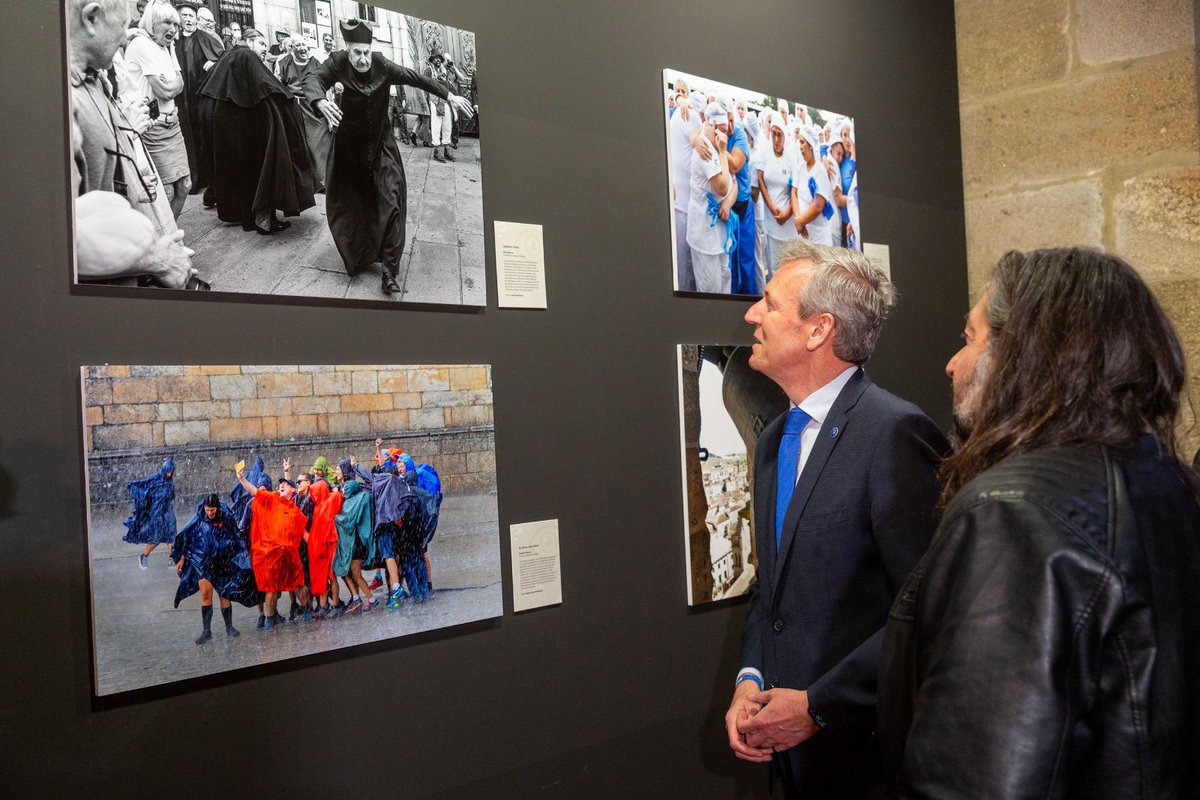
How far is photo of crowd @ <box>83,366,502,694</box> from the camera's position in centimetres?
188

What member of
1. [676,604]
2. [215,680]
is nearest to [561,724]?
[676,604]

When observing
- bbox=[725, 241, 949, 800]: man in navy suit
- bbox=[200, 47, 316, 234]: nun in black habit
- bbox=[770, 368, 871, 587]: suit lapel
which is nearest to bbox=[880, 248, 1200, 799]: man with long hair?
bbox=[725, 241, 949, 800]: man in navy suit

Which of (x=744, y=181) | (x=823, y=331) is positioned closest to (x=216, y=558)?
(x=823, y=331)

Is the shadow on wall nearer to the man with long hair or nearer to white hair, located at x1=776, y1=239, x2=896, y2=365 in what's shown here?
the man with long hair

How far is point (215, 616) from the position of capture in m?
1.98

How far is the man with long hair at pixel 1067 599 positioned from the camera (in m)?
1.06

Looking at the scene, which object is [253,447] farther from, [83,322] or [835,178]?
[835,178]

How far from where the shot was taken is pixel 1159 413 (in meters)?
1.25

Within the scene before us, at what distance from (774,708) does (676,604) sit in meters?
0.78

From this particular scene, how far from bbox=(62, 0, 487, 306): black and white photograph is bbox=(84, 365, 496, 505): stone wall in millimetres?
198

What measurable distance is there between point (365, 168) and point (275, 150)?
22cm

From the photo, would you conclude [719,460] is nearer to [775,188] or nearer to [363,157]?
[775,188]

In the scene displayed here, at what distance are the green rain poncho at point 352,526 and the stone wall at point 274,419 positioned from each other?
76 mm

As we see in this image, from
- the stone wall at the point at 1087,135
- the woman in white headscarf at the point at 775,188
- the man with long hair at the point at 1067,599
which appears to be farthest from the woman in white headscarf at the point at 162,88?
the stone wall at the point at 1087,135
